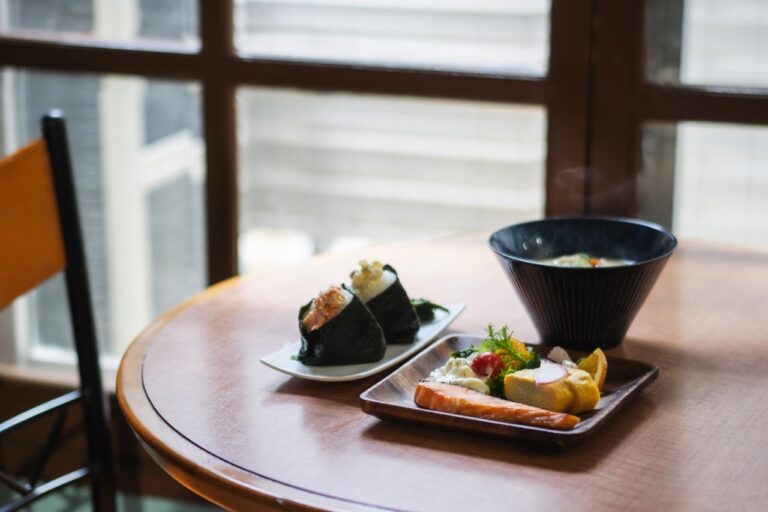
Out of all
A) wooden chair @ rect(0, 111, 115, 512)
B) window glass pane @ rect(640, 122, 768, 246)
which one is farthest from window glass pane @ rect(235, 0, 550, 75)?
wooden chair @ rect(0, 111, 115, 512)

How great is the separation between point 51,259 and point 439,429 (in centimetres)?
80

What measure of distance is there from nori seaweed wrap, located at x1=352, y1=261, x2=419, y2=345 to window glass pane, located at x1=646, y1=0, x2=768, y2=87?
0.81m

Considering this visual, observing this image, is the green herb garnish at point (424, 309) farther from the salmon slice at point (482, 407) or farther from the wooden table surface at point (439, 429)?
the salmon slice at point (482, 407)

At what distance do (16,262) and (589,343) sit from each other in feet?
2.77

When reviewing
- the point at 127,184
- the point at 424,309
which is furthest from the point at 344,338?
the point at 127,184

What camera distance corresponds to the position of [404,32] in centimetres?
203

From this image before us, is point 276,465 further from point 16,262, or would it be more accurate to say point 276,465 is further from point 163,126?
point 163,126

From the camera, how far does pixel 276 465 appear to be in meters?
1.03

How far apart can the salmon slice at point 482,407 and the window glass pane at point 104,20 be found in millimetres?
1260

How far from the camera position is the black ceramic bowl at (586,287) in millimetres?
1237

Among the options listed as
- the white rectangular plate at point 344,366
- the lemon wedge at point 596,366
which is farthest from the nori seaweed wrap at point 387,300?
the lemon wedge at point 596,366

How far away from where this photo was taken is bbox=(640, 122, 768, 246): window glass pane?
1883mm

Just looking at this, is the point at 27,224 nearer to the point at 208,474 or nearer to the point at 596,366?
the point at 208,474

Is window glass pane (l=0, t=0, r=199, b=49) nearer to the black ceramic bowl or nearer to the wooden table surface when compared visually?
the wooden table surface
